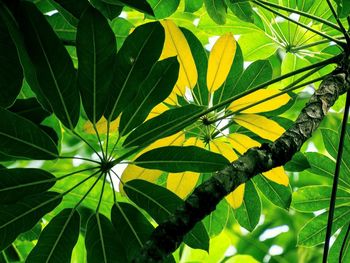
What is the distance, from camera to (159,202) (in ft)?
3.96

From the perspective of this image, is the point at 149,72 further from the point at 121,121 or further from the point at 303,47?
the point at 303,47

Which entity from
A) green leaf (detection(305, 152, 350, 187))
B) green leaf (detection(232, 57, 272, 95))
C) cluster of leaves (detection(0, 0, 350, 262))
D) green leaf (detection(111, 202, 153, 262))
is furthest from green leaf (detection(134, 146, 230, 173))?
green leaf (detection(305, 152, 350, 187))

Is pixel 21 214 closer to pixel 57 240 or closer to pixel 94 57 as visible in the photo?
pixel 57 240

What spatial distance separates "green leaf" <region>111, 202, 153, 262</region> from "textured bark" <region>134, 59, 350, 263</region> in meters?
0.37

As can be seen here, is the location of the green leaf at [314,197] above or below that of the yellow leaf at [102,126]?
below

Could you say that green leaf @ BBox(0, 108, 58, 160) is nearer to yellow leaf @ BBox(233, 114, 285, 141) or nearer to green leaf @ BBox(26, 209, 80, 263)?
green leaf @ BBox(26, 209, 80, 263)

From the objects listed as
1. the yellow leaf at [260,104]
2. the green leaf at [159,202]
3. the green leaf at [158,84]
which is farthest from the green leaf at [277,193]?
the green leaf at [158,84]

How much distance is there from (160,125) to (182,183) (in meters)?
0.25

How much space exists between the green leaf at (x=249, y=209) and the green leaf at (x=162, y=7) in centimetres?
47

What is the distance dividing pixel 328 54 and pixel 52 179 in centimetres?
95

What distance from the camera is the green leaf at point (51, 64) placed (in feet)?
3.31

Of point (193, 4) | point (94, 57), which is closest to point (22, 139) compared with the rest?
point (94, 57)

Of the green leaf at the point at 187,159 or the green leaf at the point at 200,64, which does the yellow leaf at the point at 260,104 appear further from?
the green leaf at the point at 187,159

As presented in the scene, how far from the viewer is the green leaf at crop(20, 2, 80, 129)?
1009 millimetres
